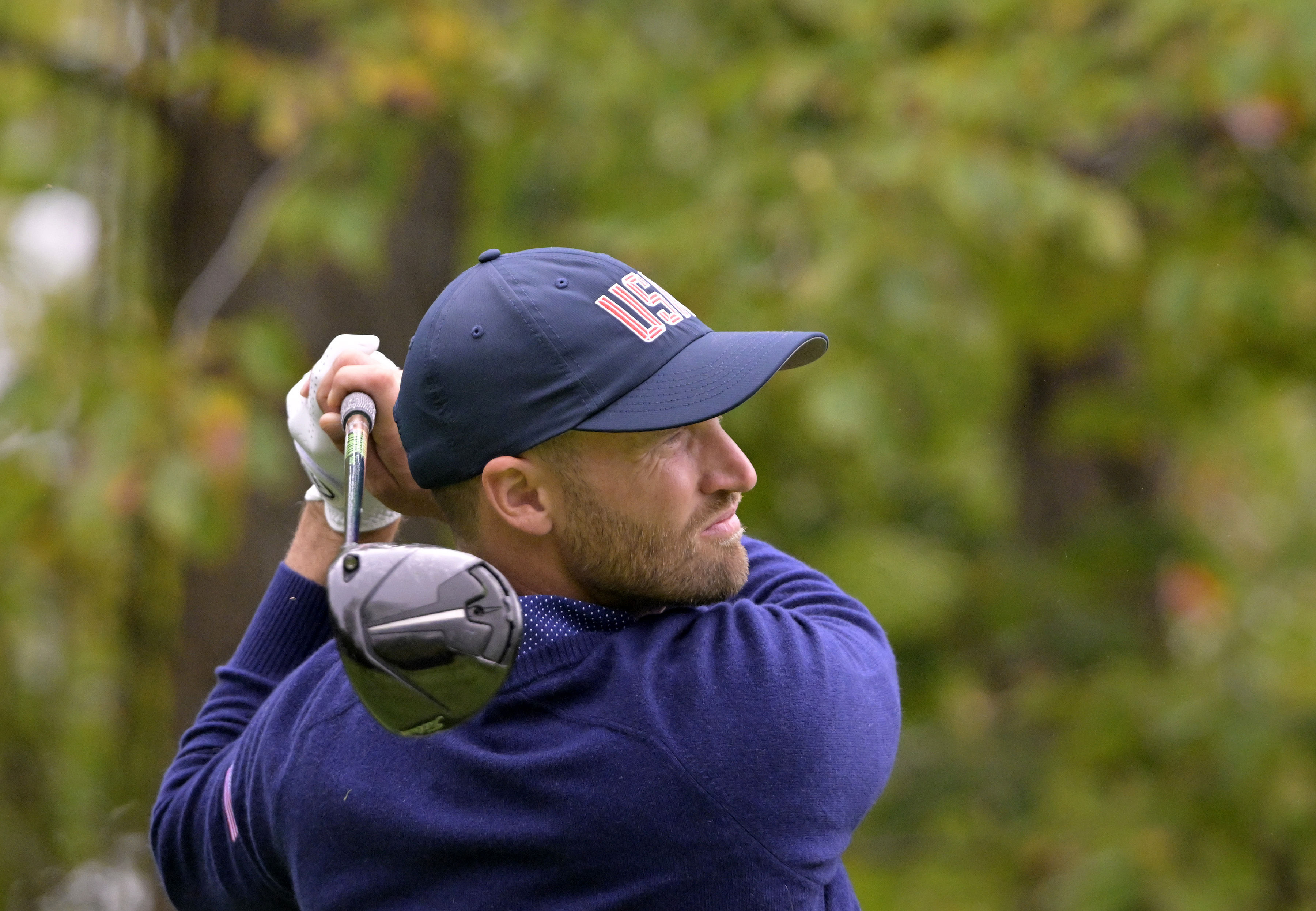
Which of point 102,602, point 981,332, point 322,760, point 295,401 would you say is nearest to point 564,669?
point 322,760

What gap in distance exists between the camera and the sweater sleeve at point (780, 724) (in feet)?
5.24

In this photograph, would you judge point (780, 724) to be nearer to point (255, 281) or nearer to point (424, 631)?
point (424, 631)

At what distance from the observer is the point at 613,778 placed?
5.25ft

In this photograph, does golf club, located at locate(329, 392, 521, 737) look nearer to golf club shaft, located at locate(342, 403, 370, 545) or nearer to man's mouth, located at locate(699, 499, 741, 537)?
golf club shaft, located at locate(342, 403, 370, 545)

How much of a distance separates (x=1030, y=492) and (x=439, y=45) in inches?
153

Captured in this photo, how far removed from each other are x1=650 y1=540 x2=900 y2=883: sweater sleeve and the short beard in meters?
0.04

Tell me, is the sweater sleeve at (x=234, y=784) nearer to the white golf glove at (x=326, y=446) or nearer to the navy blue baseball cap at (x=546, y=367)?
the white golf glove at (x=326, y=446)

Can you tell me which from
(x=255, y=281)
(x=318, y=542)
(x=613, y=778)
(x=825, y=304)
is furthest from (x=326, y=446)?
(x=255, y=281)

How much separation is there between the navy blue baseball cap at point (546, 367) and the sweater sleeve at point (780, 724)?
0.26 meters

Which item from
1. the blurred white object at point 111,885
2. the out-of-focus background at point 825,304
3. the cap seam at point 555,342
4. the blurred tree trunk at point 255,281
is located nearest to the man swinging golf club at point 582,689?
the cap seam at point 555,342

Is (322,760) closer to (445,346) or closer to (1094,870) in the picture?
(445,346)

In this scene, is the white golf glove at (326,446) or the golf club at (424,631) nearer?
the golf club at (424,631)

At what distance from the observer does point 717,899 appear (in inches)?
63.6

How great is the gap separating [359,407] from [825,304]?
8.19ft
